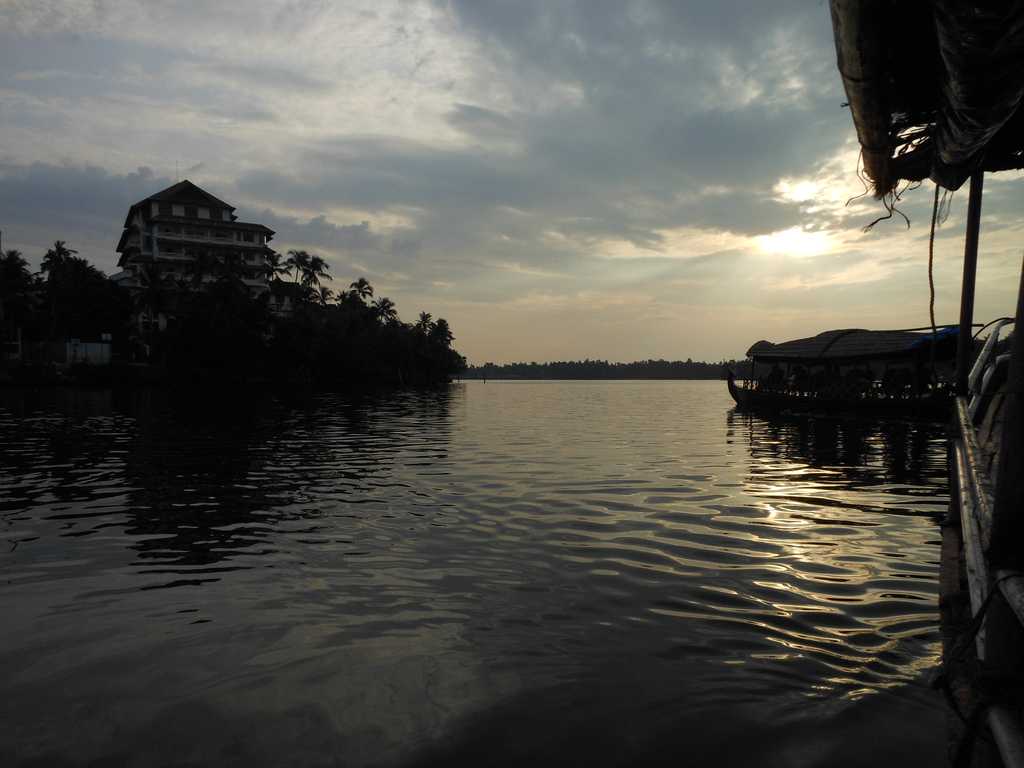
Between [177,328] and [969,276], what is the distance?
67007 millimetres

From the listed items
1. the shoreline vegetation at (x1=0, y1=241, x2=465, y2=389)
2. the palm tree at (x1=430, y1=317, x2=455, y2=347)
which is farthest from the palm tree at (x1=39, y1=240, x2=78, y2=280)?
the palm tree at (x1=430, y1=317, x2=455, y2=347)

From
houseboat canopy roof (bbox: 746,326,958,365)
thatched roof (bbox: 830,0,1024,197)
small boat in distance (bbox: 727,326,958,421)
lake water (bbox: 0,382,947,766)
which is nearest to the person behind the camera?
thatched roof (bbox: 830,0,1024,197)

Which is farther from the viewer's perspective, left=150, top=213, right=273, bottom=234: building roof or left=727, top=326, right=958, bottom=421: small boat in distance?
left=150, top=213, right=273, bottom=234: building roof

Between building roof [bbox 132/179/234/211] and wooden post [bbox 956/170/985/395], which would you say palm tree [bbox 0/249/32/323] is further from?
wooden post [bbox 956/170/985/395]

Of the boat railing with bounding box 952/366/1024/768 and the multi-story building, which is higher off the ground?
the multi-story building

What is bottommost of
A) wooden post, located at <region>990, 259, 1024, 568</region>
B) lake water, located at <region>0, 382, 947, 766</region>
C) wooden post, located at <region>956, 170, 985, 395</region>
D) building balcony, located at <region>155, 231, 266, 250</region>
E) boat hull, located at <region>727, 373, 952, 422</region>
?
lake water, located at <region>0, 382, 947, 766</region>

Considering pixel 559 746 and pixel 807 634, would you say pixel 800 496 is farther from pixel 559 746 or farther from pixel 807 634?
pixel 559 746

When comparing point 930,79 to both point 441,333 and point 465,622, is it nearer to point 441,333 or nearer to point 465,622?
point 465,622

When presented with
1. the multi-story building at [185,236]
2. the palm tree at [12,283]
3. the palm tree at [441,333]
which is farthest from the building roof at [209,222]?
the palm tree at [441,333]

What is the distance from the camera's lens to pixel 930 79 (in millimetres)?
3836

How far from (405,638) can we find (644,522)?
5058 millimetres

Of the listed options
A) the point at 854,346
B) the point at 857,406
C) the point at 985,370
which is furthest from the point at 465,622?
the point at 854,346

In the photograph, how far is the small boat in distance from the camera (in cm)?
2691

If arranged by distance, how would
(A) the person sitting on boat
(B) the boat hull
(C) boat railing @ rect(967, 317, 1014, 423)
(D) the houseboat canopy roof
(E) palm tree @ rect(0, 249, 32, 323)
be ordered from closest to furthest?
(C) boat railing @ rect(967, 317, 1014, 423)
(B) the boat hull
(D) the houseboat canopy roof
(A) the person sitting on boat
(E) palm tree @ rect(0, 249, 32, 323)
